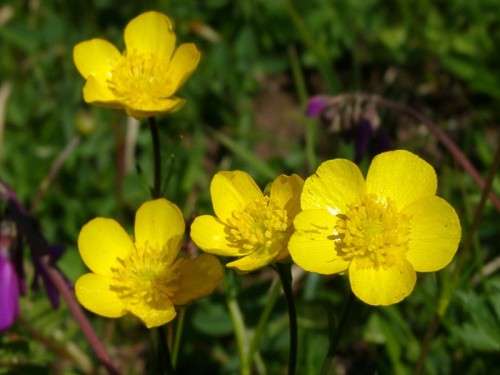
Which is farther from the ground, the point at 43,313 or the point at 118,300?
the point at 118,300

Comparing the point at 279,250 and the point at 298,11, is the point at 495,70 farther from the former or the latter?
the point at 279,250

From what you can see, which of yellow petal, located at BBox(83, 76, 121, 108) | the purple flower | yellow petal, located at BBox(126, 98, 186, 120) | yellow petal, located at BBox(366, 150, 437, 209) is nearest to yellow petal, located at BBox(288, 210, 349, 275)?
yellow petal, located at BBox(366, 150, 437, 209)

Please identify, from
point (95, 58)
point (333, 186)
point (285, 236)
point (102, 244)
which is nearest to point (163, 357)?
point (102, 244)

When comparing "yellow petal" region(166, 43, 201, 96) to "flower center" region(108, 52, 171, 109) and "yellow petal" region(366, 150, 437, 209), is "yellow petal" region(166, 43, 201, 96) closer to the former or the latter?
"flower center" region(108, 52, 171, 109)

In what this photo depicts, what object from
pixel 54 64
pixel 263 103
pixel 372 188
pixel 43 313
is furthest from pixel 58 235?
pixel 372 188

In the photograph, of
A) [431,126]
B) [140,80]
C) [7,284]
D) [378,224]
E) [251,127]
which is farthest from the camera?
[251,127]

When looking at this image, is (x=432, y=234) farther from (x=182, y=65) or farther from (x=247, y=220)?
(x=182, y=65)
